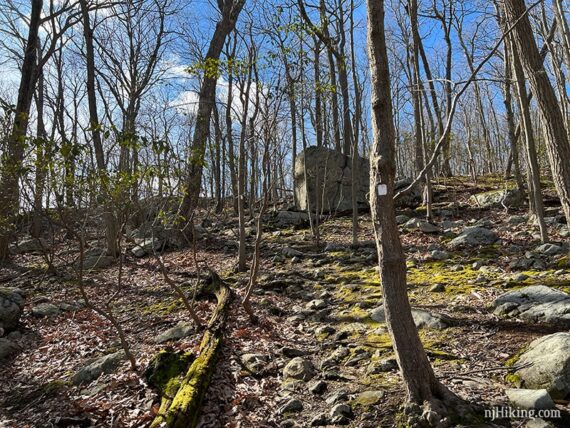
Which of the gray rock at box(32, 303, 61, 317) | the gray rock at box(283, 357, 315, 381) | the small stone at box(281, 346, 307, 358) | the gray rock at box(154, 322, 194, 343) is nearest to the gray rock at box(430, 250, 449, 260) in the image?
the small stone at box(281, 346, 307, 358)

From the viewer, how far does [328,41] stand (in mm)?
6004

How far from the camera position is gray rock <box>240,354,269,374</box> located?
4353mm

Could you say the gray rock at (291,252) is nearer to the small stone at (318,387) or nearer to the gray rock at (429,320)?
the gray rock at (429,320)

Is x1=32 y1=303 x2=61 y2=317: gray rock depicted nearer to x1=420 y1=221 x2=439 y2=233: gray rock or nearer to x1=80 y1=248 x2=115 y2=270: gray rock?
x1=80 y1=248 x2=115 y2=270: gray rock

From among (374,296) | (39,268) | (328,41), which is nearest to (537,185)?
(374,296)

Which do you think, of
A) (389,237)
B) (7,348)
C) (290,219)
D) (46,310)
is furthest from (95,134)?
(389,237)

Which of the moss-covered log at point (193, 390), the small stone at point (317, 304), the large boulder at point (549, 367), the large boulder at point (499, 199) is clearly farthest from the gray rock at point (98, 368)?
the large boulder at point (499, 199)

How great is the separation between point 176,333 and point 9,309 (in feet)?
11.2

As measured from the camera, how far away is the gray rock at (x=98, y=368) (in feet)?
15.0

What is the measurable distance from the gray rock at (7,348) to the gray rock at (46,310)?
4.34 feet

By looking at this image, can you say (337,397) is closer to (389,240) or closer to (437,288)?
(389,240)

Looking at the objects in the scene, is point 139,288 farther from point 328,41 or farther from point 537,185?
point 537,185

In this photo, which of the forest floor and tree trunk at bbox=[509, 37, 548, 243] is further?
tree trunk at bbox=[509, 37, 548, 243]

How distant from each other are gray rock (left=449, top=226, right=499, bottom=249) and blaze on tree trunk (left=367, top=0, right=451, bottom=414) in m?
6.17
